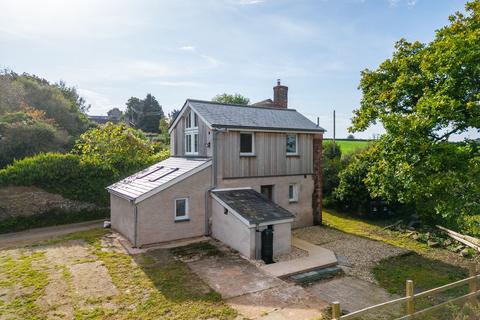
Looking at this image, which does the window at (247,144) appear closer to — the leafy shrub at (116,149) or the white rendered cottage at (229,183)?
the white rendered cottage at (229,183)

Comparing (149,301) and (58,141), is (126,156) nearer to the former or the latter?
(58,141)

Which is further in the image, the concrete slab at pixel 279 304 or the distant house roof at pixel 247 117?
the distant house roof at pixel 247 117

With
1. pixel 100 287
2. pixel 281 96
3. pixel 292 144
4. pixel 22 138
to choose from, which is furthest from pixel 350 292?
pixel 22 138

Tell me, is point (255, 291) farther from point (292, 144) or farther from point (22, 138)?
point (22, 138)

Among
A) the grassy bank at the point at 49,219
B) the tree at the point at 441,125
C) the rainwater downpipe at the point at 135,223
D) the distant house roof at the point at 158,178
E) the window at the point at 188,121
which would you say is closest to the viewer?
the tree at the point at 441,125

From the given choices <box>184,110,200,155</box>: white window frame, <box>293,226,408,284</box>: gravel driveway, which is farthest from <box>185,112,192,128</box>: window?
<box>293,226,408,284</box>: gravel driveway

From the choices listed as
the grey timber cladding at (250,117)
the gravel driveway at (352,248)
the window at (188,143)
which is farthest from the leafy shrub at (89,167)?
the gravel driveway at (352,248)

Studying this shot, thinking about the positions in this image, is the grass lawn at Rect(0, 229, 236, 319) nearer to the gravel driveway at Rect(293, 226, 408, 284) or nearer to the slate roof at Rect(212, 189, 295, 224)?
the slate roof at Rect(212, 189, 295, 224)

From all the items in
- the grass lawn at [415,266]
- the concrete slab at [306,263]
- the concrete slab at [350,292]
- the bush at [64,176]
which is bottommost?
the grass lawn at [415,266]
